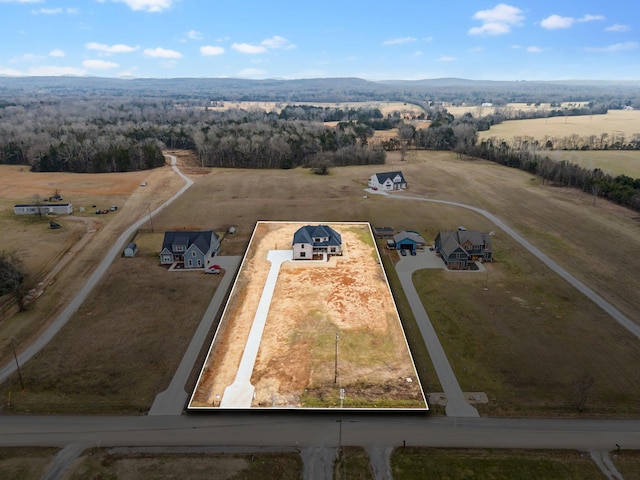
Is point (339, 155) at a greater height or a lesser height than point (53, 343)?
greater

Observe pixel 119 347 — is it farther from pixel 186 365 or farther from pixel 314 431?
pixel 314 431

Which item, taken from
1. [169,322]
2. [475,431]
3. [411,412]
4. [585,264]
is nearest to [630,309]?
[585,264]

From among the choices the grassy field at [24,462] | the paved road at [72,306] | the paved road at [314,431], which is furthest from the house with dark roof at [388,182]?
the grassy field at [24,462]

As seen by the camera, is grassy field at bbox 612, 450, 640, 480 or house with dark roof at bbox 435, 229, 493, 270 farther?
house with dark roof at bbox 435, 229, 493, 270

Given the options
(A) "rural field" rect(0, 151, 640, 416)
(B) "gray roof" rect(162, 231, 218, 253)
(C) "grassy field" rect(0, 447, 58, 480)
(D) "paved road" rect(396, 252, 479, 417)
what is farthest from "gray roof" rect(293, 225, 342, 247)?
(C) "grassy field" rect(0, 447, 58, 480)

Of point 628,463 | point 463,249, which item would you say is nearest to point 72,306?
point 463,249

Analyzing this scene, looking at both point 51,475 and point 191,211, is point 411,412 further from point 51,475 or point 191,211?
point 191,211

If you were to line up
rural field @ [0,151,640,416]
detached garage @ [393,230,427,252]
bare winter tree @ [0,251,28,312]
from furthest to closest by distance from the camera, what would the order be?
detached garage @ [393,230,427,252], bare winter tree @ [0,251,28,312], rural field @ [0,151,640,416]

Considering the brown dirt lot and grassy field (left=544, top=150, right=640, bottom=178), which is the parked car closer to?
the brown dirt lot
